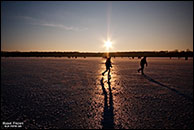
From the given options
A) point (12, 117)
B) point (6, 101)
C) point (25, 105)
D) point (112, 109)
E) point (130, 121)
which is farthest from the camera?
point (6, 101)

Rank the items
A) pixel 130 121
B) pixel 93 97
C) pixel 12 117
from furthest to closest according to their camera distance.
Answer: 1. pixel 93 97
2. pixel 12 117
3. pixel 130 121

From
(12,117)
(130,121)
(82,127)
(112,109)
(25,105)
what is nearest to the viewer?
(82,127)

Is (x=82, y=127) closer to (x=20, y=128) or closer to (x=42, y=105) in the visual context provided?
(x=20, y=128)

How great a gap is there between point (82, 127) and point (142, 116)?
1737 mm

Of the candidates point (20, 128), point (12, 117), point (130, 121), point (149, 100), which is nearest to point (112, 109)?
point (130, 121)

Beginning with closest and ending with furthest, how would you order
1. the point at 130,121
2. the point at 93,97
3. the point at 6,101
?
1. the point at 130,121
2. the point at 6,101
3. the point at 93,97

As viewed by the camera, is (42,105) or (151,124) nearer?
(151,124)

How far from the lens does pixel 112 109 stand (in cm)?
406

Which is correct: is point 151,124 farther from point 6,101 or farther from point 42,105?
point 6,101

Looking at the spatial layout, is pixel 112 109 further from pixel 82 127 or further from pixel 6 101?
pixel 6 101

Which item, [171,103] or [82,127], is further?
[171,103]

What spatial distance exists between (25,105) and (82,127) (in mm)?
2448

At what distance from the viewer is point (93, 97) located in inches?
205

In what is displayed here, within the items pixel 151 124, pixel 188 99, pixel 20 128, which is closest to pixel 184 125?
pixel 151 124
